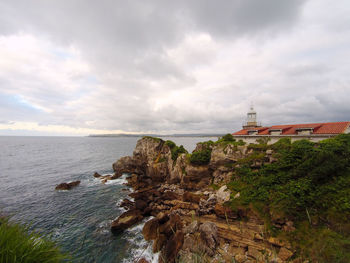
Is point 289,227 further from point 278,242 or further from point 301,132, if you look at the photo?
Result: point 301,132

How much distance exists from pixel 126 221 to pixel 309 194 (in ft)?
74.8

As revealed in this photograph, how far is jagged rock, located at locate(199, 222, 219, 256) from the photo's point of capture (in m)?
14.6

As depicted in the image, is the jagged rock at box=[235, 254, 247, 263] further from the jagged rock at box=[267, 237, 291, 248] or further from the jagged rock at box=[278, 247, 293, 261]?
the jagged rock at box=[267, 237, 291, 248]

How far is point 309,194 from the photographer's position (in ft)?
52.0

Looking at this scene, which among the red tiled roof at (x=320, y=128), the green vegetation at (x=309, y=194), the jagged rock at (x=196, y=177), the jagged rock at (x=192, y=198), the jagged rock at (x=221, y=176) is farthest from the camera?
the jagged rock at (x=196, y=177)

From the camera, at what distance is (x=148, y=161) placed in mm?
44344

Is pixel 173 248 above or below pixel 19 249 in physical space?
below

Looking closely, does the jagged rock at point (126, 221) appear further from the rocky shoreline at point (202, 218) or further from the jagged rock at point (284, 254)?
the jagged rock at point (284, 254)

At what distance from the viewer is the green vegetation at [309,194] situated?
12.6 m

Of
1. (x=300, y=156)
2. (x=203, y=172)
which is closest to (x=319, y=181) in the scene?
(x=300, y=156)

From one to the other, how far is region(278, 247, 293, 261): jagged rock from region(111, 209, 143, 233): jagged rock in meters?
17.0

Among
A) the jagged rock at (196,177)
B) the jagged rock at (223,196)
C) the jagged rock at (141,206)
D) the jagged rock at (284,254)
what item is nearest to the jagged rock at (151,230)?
the jagged rock at (141,206)

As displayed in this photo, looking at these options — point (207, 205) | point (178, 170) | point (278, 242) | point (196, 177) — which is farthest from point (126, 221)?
point (278, 242)

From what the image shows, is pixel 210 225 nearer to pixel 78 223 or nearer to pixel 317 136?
pixel 78 223
